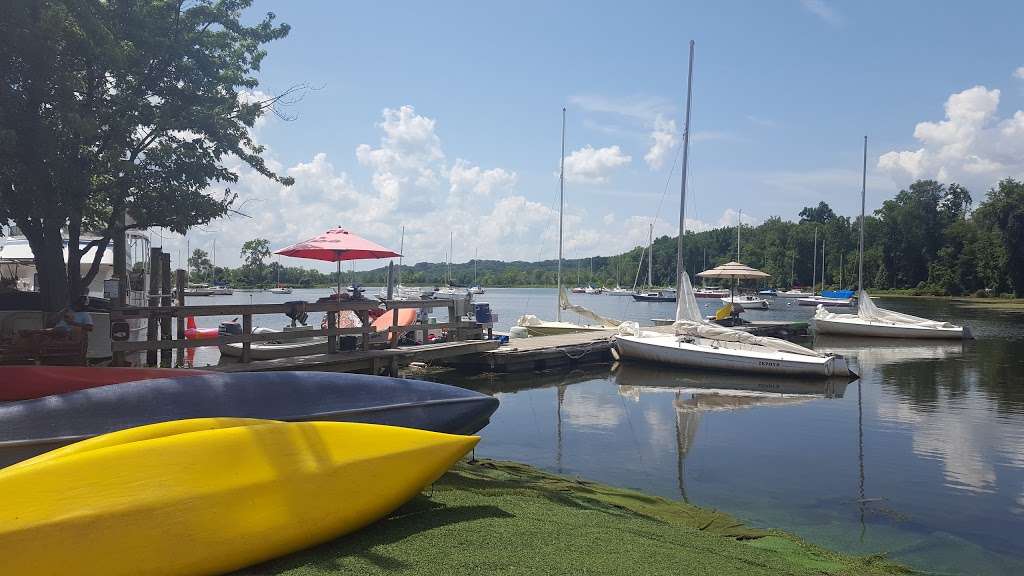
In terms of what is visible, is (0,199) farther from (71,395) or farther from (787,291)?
(787,291)

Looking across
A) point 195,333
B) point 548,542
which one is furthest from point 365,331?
point 548,542

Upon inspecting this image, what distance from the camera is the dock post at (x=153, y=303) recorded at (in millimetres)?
10758

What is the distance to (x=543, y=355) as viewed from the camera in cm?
2119

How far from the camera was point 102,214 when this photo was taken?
12.3 meters

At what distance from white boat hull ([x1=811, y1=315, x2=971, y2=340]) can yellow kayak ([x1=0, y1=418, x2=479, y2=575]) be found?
106 ft

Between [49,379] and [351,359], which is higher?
[49,379]

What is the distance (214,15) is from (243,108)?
1591mm

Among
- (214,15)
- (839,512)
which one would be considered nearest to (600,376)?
(839,512)

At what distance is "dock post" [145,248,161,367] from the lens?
10.8m

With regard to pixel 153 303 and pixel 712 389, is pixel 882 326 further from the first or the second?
pixel 153 303

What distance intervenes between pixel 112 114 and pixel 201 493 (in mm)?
8120

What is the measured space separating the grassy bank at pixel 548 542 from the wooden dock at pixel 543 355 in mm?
11419

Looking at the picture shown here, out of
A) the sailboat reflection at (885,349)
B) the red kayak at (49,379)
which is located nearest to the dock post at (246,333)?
the red kayak at (49,379)

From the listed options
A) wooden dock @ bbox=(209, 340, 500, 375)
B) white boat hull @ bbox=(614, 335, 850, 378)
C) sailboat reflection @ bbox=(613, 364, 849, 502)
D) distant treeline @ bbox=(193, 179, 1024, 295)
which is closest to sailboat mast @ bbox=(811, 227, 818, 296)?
distant treeline @ bbox=(193, 179, 1024, 295)
